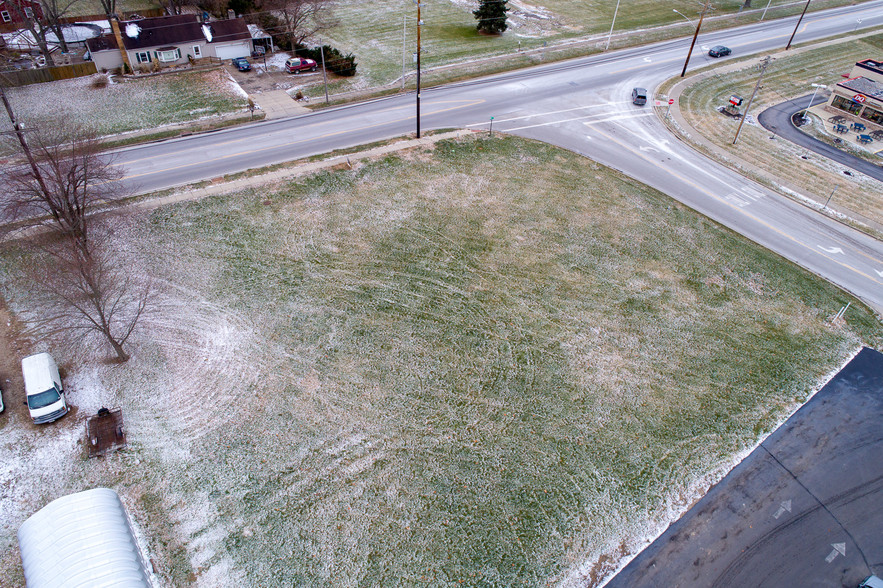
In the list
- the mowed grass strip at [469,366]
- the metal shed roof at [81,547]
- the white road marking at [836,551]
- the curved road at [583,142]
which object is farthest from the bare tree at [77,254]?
the white road marking at [836,551]

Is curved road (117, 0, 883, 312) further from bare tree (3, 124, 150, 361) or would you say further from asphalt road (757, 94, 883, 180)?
asphalt road (757, 94, 883, 180)

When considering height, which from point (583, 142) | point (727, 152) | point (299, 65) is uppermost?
point (299, 65)

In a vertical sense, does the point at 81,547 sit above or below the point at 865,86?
below

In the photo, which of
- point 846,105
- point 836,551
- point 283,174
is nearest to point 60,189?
point 283,174

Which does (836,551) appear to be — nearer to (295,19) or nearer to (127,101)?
(127,101)

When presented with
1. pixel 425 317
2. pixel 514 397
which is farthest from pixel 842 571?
pixel 425 317

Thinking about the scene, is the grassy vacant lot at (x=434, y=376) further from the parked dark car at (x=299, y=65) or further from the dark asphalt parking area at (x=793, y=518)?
the parked dark car at (x=299, y=65)
